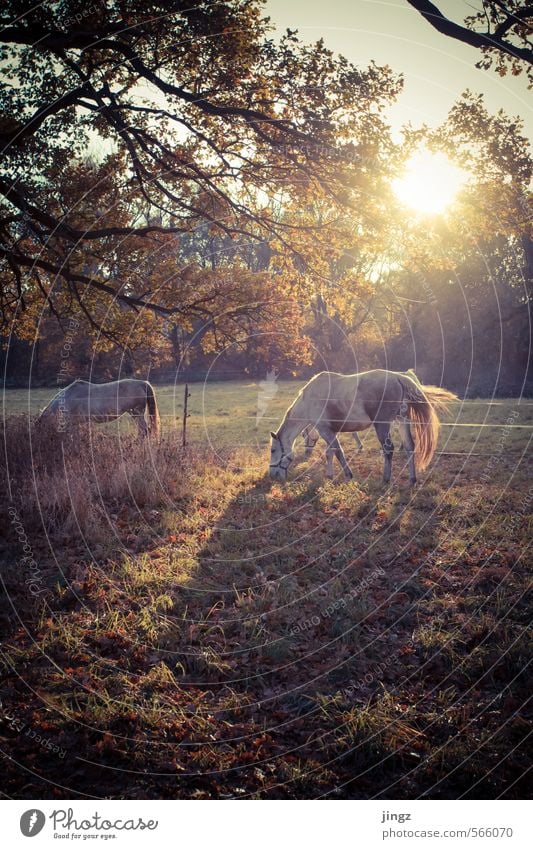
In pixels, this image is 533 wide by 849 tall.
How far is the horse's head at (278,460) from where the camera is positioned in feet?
39.5

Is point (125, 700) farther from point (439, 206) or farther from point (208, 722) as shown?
point (439, 206)

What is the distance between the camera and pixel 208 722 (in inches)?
160

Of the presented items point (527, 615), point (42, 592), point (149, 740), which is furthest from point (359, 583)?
point (42, 592)

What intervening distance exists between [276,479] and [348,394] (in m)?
2.82

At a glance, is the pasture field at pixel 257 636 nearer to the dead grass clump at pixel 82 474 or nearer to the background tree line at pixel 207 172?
the dead grass clump at pixel 82 474

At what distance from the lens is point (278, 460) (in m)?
12.2

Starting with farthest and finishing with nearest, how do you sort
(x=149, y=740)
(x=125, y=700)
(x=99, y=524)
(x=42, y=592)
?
(x=99, y=524)
(x=42, y=592)
(x=125, y=700)
(x=149, y=740)

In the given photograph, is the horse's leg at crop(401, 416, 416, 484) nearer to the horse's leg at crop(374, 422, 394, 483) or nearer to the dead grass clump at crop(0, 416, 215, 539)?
the horse's leg at crop(374, 422, 394, 483)

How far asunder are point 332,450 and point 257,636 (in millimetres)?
7711

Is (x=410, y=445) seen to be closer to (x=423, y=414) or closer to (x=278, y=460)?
(x=423, y=414)
